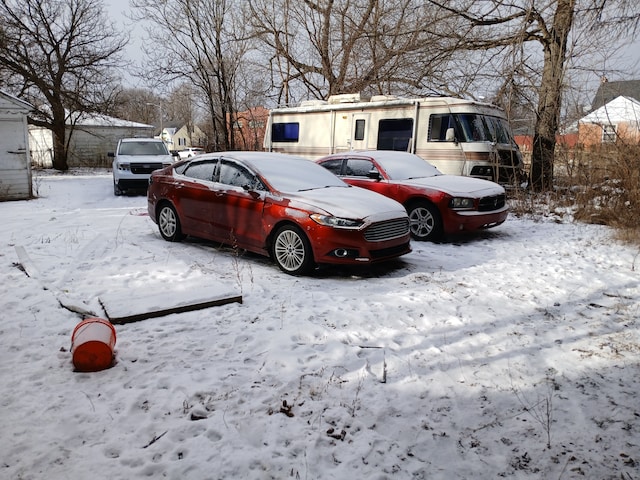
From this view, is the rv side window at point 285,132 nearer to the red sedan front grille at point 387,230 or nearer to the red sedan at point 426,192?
the red sedan at point 426,192

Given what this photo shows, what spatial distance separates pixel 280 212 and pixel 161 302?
2.10m

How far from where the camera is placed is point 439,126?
12.2m

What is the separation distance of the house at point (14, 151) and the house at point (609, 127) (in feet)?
49.2

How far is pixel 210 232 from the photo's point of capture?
24.0ft

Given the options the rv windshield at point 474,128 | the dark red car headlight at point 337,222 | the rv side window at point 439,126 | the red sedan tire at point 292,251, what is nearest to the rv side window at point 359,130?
the rv side window at point 439,126

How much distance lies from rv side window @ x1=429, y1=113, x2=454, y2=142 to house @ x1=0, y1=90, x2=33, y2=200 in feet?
37.7

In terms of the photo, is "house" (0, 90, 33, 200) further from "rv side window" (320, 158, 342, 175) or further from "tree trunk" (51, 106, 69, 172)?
"tree trunk" (51, 106, 69, 172)

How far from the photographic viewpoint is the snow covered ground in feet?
8.71

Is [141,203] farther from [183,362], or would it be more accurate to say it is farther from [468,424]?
[468,424]

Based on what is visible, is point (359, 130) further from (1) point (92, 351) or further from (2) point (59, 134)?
(2) point (59, 134)

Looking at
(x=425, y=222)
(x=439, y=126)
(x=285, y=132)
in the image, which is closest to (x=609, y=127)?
(x=439, y=126)

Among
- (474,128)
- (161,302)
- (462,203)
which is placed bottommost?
(161,302)

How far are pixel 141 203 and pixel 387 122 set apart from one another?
747cm

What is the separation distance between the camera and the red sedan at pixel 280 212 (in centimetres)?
596
